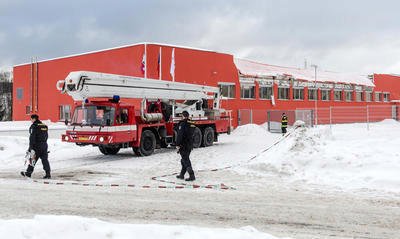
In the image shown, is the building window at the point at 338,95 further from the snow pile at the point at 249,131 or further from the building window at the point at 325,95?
the snow pile at the point at 249,131

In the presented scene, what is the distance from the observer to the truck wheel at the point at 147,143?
1889cm

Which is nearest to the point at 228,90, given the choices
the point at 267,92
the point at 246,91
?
the point at 246,91

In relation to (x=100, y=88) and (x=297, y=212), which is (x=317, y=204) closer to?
(x=297, y=212)

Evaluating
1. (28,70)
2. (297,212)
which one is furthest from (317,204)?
(28,70)

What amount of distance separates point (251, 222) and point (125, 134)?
11.1m

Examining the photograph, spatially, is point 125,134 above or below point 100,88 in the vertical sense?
below

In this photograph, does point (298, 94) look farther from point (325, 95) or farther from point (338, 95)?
point (338, 95)

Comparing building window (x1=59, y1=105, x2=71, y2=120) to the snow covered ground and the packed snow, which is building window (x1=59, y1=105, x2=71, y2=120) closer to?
the packed snow

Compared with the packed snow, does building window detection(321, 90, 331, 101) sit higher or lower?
higher

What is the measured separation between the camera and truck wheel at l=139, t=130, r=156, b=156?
18892 mm

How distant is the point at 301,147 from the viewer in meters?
14.3

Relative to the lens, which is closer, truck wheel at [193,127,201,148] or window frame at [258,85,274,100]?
truck wheel at [193,127,201,148]

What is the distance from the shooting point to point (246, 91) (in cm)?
3959

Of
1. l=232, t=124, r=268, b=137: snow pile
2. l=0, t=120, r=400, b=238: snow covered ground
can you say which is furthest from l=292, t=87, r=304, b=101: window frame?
l=0, t=120, r=400, b=238: snow covered ground
